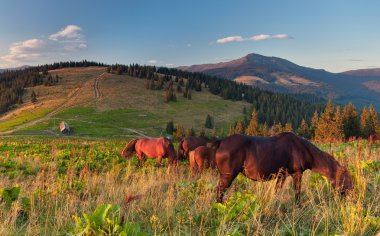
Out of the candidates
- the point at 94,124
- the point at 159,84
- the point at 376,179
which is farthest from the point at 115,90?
the point at 376,179

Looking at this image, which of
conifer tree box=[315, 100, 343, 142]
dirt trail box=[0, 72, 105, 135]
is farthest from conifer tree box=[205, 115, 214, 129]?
dirt trail box=[0, 72, 105, 135]

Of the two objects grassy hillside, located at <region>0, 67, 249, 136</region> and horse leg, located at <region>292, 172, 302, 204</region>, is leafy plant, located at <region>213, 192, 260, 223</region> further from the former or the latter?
Answer: grassy hillside, located at <region>0, 67, 249, 136</region>

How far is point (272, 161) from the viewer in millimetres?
6703

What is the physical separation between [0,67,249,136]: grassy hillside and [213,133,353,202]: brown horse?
77981mm

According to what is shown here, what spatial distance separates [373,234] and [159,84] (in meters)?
139

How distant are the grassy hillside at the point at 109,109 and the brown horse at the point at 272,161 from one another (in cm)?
7798

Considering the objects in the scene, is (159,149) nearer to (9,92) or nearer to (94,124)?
(94,124)

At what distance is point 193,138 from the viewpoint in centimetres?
1681

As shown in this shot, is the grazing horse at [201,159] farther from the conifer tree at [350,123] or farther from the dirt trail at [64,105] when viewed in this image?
the dirt trail at [64,105]

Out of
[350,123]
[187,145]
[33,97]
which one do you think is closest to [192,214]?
[187,145]

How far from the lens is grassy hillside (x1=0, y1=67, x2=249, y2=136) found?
88.3m

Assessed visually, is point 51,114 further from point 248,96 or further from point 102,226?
point 102,226

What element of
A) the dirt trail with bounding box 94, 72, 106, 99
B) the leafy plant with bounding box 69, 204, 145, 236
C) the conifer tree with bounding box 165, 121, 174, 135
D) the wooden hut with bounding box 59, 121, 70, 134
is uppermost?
the leafy plant with bounding box 69, 204, 145, 236

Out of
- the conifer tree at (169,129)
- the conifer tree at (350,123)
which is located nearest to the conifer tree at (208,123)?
the conifer tree at (169,129)
